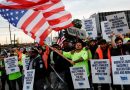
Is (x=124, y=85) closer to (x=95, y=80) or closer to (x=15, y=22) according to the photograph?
(x=95, y=80)

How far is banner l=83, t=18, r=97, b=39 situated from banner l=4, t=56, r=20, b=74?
2949 millimetres

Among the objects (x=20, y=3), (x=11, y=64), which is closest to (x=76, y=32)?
(x=20, y=3)

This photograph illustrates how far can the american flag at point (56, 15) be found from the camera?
37.9 ft

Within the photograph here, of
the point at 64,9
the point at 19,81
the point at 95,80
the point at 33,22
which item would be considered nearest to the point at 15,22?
the point at 33,22

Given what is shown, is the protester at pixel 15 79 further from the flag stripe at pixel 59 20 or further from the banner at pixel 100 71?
the banner at pixel 100 71

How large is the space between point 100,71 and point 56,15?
6.29 ft

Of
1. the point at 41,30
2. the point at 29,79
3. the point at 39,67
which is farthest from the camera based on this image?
the point at 29,79

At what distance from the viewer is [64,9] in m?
12.3

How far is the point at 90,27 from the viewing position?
56.1 feet

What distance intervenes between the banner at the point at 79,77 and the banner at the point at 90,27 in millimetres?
5220

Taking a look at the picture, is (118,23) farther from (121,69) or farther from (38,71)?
(38,71)

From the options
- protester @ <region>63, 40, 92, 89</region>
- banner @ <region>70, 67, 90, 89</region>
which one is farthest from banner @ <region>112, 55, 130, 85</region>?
protester @ <region>63, 40, 92, 89</region>

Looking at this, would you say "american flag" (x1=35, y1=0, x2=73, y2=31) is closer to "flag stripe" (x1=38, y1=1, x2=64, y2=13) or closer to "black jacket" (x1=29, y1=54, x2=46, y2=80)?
"flag stripe" (x1=38, y1=1, x2=64, y2=13)

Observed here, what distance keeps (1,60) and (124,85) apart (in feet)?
24.8
